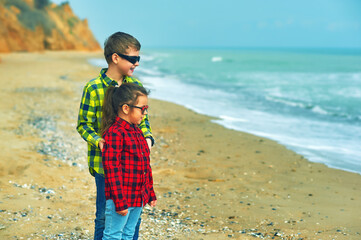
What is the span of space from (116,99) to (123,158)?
0.44m

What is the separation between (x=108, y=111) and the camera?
9.53 feet

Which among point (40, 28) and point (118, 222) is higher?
point (40, 28)

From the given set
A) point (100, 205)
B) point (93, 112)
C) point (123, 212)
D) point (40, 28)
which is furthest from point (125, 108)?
point (40, 28)

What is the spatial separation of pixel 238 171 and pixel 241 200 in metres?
1.36

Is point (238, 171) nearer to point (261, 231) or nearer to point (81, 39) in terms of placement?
point (261, 231)

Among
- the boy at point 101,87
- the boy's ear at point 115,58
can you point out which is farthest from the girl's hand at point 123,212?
the boy's ear at point 115,58

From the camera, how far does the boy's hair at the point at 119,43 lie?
305 cm

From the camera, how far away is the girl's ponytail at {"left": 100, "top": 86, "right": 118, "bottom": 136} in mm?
2900

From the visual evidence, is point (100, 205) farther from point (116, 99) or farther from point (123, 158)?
point (116, 99)

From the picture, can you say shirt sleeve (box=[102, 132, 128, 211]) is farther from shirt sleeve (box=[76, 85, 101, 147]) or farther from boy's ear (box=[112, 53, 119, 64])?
boy's ear (box=[112, 53, 119, 64])

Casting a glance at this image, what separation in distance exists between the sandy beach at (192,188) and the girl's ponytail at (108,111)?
1763 mm

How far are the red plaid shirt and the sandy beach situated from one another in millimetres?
1563

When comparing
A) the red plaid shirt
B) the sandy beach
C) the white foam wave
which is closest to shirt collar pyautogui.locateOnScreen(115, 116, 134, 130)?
the red plaid shirt

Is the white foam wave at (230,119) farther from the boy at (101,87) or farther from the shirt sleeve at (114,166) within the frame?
the shirt sleeve at (114,166)
